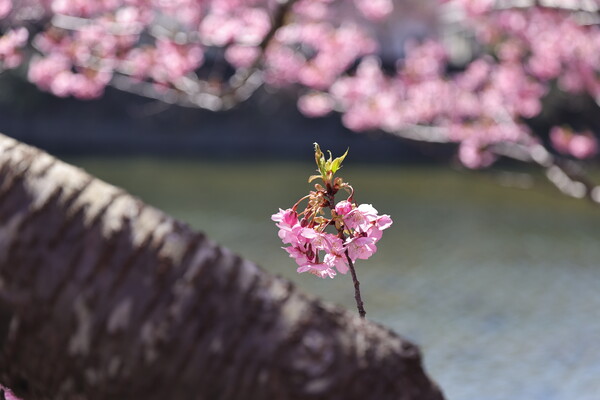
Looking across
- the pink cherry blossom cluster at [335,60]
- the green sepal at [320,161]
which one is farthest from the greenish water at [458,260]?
the green sepal at [320,161]

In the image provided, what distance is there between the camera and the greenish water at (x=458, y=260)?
33.0 feet

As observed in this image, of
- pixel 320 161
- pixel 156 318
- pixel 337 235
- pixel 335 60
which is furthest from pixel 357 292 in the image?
pixel 335 60

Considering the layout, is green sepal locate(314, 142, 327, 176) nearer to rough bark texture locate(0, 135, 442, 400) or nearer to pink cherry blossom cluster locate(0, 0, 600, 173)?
rough bark texture locate(0, 135, 442, 400)

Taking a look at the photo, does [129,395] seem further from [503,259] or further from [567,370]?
[503,259]

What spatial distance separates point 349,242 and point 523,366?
8.15 meters

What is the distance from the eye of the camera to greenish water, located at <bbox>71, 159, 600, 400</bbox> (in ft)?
33.0

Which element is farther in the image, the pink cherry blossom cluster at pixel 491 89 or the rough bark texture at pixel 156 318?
the pink cherry blossom cluster at pixel 491 89

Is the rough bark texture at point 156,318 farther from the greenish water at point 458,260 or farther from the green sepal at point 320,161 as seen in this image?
the greenish water at point 458,260

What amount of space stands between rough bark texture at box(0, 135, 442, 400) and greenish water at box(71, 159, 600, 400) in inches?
307

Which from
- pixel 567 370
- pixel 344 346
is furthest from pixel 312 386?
pixel 567 370

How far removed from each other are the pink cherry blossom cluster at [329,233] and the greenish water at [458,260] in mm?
6841

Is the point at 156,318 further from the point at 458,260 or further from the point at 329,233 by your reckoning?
the point at 458,260

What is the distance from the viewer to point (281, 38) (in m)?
12.1

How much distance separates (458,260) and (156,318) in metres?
14.0
